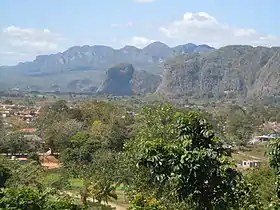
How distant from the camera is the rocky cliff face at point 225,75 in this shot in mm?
153750

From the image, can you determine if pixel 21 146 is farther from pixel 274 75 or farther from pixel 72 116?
pixel 274 75

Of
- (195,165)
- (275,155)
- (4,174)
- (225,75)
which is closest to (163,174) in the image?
(195,165)

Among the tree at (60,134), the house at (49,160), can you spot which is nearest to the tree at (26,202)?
the house at (49,160)

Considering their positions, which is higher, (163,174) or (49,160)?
(163,174)

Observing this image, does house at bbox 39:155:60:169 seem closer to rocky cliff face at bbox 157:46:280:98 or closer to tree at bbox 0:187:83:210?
tree at bbox 0:187:83:210

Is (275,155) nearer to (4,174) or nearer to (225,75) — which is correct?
(4,174)

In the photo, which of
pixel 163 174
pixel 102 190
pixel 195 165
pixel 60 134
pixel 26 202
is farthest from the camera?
pixel 60 134

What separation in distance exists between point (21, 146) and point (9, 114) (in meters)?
41.3

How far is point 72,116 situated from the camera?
42875 mm

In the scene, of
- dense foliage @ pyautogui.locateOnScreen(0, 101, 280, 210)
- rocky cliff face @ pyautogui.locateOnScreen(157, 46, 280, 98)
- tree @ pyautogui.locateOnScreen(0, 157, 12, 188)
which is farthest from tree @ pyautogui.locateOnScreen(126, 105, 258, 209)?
rocky cliff face @ pyautogui.locateOnScreen(157, 46, 280, 98)

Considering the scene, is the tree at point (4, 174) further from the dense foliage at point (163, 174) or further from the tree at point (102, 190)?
the tree at point (102, 190)

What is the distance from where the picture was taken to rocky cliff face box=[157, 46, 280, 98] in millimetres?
153750

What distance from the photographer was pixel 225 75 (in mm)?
171250

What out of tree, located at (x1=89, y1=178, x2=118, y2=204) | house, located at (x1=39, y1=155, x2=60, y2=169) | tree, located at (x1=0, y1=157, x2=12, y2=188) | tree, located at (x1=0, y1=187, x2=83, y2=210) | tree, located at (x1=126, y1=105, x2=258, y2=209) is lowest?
house, located at (x1=39, y1=155, x2=60, y2=169)
